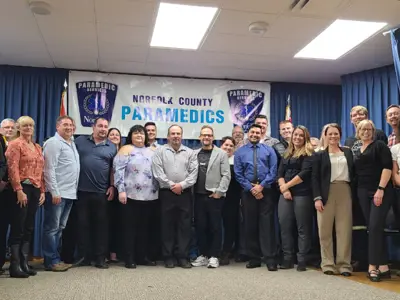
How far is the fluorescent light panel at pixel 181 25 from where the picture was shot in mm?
3891

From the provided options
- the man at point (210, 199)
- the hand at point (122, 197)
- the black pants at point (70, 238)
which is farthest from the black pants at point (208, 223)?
the black pants at point (70, 238)

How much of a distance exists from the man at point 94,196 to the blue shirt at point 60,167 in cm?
12

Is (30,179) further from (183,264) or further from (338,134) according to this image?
(338,134)

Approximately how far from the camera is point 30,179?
340cm

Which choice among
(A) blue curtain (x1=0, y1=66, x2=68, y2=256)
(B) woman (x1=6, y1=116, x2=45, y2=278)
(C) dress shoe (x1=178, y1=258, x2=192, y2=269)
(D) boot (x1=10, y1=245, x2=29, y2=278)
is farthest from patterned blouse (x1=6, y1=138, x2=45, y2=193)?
(A) blue curtain (x1=0, y1=66, x2=68, y2=256)

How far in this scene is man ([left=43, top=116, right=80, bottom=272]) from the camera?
3.68 m

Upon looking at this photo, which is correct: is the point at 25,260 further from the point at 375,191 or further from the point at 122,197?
the point at 375,191

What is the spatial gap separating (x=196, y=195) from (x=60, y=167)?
4.36 feet

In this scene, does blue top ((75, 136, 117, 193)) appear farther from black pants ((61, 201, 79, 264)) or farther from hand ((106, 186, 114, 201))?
black pants ((61, 201, 79, 264))

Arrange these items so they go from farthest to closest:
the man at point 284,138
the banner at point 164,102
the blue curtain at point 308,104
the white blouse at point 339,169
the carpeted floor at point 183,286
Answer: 1. the blue curtain at point 308,104
2. the banner at point 164,102
3. the man at point 284,138
4. the white blouse at point 339,169
5. the carpeted floor at point 183,286

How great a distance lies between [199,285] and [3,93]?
4111 mm

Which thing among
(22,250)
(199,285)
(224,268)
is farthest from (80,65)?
(199,285)

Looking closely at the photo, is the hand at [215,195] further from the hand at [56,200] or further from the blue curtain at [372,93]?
the blue curtain at [372,93]

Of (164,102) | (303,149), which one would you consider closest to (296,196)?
(303,149)
